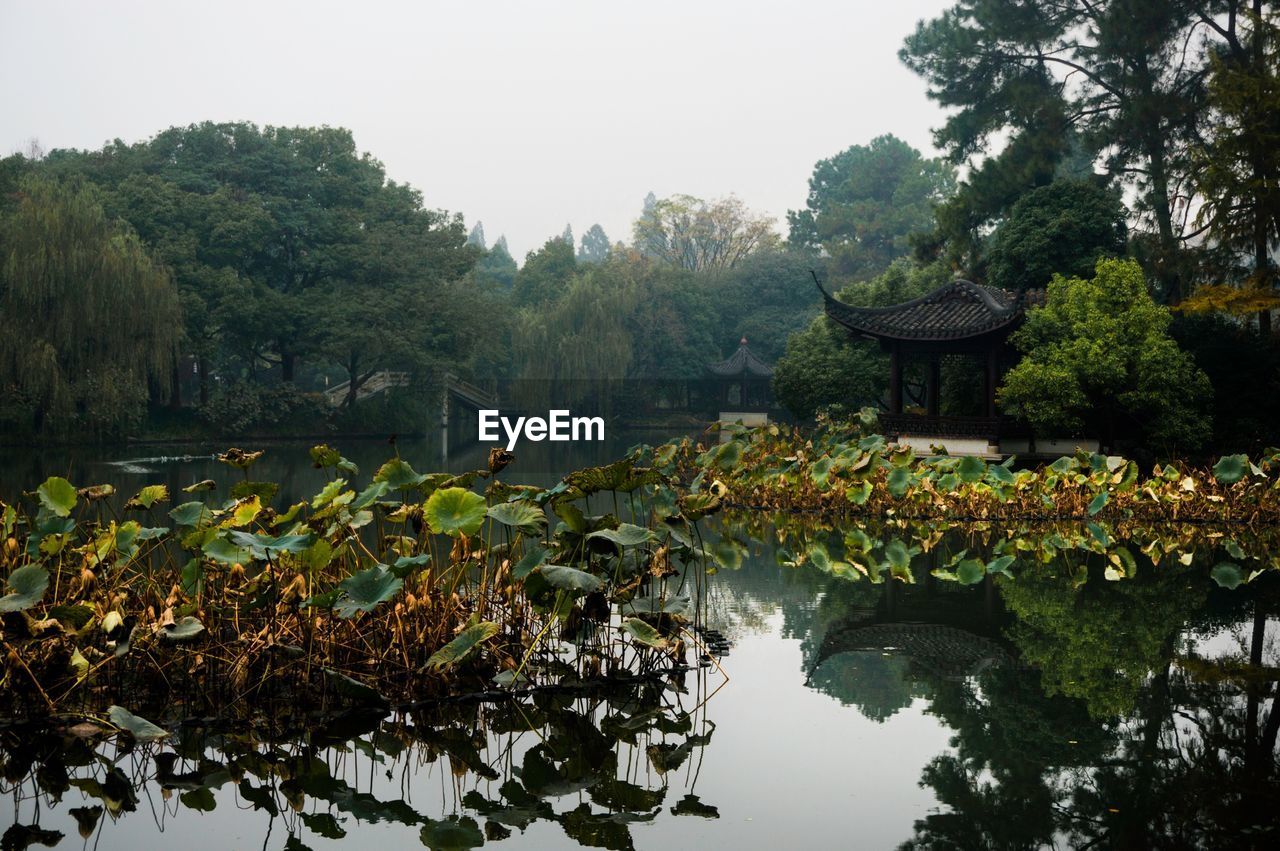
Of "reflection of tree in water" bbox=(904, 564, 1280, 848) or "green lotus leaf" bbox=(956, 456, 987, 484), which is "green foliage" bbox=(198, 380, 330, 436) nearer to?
"green lotus leaf" bbox=(956, 456, 987, 484)

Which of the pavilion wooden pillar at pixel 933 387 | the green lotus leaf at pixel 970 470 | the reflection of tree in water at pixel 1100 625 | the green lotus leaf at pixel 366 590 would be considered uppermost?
the pavilion wooden pillar at pixel 933 387

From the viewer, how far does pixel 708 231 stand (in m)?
49.0

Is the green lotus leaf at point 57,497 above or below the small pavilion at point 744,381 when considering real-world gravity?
below

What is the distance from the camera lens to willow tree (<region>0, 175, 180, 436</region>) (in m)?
20.9

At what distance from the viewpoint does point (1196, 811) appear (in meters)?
3.48

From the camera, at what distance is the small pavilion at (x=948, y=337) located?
16.8 metres

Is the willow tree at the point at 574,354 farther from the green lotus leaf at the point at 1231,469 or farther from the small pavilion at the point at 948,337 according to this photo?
the green lotus leaf at the point at 1231,469

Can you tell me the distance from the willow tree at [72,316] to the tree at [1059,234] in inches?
597

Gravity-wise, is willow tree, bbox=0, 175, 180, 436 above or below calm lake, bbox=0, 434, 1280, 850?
above

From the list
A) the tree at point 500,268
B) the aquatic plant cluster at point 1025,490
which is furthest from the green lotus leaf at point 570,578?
the tree at point 500,268

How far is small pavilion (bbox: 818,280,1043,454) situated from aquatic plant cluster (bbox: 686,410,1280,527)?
5.08m

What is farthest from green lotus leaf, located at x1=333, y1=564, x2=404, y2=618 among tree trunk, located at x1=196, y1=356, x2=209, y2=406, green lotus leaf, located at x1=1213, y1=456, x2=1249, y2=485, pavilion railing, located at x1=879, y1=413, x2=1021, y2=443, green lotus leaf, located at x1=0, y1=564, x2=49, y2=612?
tree trunk, located at x1=196, y1=356, x2=209, y2=406

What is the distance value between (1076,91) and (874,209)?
29.8 meters

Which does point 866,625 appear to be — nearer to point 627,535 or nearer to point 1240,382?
point 627,535
